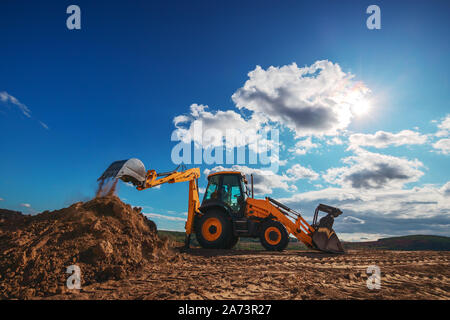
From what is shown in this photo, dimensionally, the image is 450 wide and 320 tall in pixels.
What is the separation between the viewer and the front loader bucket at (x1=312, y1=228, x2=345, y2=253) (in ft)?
32.4

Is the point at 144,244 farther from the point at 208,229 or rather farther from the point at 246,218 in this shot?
the point at 246,218

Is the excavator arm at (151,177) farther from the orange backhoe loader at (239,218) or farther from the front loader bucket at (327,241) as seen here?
the front loader bucket at (327,241)

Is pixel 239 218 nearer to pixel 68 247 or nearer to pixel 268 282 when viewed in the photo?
pixel 268 282

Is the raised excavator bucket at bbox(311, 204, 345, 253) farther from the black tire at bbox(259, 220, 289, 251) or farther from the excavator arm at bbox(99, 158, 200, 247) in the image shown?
the excavator arm at bbox(99, 158, 200, 247)

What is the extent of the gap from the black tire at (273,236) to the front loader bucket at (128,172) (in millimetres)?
5180

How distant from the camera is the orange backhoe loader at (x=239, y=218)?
985 cm

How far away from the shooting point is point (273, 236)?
9.74 meters

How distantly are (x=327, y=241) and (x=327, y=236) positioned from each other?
21 cm

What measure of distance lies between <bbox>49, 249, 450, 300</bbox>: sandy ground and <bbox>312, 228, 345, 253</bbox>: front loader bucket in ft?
10.4
